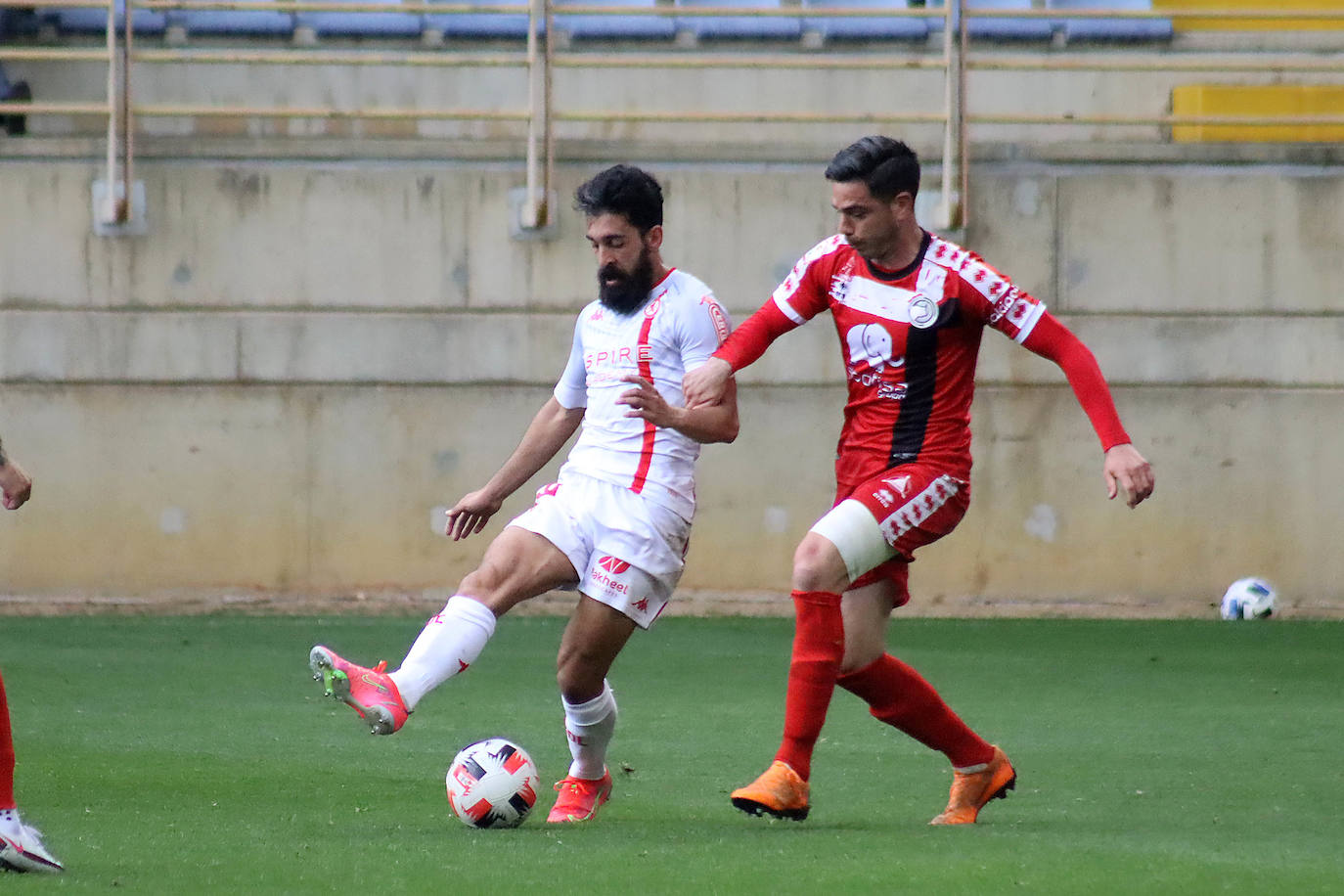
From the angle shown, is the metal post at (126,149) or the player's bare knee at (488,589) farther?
the metal post at (126,149)

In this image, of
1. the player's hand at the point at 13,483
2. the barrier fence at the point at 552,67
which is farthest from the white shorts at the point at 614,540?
the barrier fence at the point at 552,67

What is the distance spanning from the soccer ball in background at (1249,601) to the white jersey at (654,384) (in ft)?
23.5

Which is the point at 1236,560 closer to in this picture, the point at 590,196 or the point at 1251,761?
the point at 1251,761

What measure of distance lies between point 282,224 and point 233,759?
6.12m

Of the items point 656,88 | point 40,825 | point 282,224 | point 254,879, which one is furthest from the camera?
point 656,88

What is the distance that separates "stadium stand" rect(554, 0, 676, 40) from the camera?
1465cm

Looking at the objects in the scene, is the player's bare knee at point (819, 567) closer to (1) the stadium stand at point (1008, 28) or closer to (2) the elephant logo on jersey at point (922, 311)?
(2) the elephant logo on jersey at point (922, 311)

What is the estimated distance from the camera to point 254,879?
4.68m

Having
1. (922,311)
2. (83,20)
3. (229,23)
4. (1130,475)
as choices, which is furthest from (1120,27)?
(1130,475)

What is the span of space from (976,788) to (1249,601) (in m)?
6.95

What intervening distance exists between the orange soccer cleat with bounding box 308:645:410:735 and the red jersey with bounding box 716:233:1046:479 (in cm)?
146

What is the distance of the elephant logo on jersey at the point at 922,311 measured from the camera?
580 cm

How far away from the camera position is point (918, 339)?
5812 mm

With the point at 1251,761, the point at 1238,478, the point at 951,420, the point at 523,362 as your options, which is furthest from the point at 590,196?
the point at 1238,478
